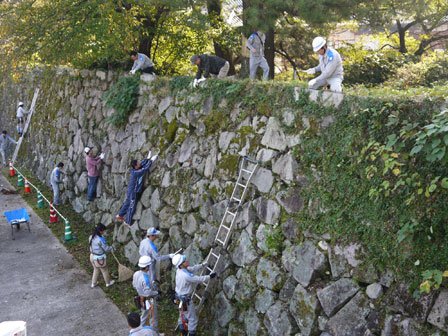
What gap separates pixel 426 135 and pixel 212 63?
249 inches

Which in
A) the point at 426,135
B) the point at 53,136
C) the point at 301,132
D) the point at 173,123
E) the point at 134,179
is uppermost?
the point at 426,135

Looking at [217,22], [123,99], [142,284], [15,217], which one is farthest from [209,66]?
[15,217]

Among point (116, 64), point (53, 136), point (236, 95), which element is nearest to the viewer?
point (236, 95)

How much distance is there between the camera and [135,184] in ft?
35.9

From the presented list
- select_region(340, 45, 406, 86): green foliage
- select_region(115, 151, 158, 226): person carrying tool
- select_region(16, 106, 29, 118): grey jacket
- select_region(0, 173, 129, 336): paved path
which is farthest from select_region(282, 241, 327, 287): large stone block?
select_region(16, 106, 29, 118): grey jacket

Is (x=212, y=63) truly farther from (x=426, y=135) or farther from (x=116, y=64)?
(x=426, y=135)

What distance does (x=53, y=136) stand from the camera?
1720cm

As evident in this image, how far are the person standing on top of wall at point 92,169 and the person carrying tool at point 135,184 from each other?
241cm

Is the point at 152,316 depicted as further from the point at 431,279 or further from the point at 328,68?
the point at 328,68

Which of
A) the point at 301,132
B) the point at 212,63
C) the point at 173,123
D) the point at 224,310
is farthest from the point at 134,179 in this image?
the point at 301,132

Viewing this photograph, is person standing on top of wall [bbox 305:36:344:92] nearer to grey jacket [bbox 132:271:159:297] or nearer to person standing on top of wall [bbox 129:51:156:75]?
grey jacket [bbox 132:271:159:297]

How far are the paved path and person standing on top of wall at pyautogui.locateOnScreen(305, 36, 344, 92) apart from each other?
19.7 feet

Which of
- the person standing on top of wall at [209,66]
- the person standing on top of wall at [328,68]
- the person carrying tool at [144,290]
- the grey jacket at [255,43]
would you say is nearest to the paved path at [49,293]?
the person carrying tool at [144,290]

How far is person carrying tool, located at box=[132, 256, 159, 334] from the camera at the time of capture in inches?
315
